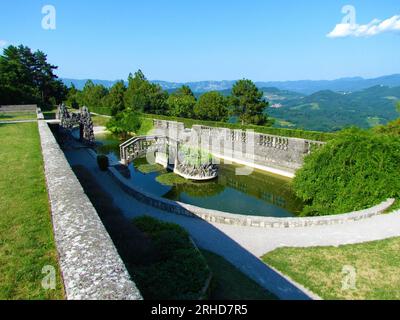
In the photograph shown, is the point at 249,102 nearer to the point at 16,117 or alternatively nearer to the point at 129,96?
the point at 129,96

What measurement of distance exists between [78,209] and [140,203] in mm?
6994

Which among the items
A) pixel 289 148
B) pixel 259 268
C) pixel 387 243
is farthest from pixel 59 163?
pixel 289 148

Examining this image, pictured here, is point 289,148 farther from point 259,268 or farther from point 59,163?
point 59,163

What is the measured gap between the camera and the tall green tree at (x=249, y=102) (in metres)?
33.7

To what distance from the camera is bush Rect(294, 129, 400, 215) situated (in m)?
11.2

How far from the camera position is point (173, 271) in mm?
5609

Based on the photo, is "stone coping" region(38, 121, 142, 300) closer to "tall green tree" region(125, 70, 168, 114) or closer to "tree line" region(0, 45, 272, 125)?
"tree line" region(0, 45, 272, 125)

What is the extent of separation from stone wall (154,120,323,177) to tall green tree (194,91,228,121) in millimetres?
8992

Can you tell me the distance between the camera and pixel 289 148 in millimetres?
19047

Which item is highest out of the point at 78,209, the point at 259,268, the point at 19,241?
the point at 78,209

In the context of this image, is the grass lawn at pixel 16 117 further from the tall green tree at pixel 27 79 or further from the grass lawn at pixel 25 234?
the grass lawn at pixel 25 234

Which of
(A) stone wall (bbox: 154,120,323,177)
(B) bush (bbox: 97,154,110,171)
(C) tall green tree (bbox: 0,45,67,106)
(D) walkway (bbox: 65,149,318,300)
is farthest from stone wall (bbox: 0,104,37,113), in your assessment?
(D) walkway (bbox: 65,149,318,300)

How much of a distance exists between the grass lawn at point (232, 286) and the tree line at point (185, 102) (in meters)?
27.9
